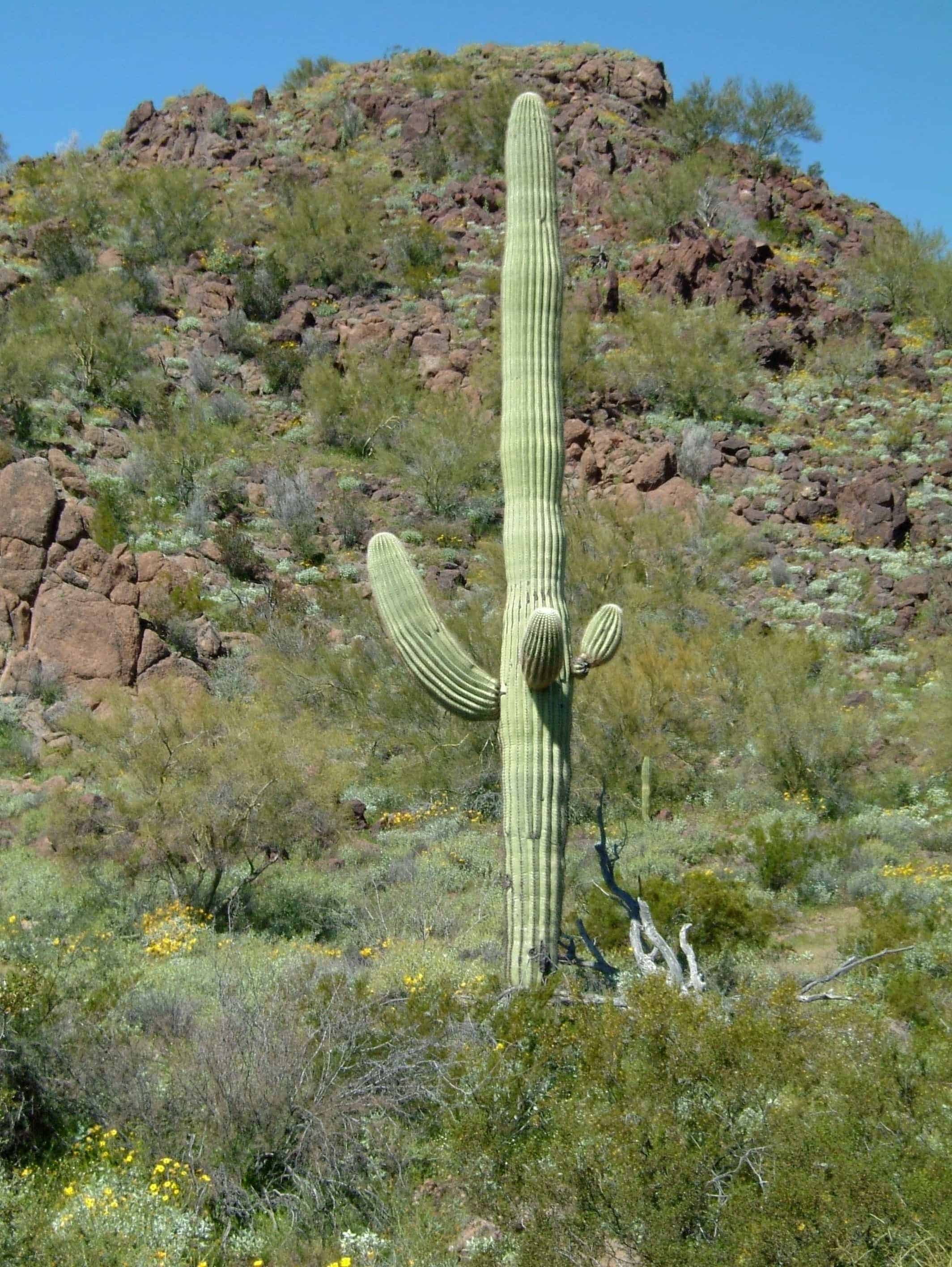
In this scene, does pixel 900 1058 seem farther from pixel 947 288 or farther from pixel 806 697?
pixel 947 288

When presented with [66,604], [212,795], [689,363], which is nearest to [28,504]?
[66,604]

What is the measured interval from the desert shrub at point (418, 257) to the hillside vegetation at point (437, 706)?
16 centimetres

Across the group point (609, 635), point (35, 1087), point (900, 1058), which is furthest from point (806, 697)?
point (35, 1087)

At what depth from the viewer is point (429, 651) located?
694 centimetres

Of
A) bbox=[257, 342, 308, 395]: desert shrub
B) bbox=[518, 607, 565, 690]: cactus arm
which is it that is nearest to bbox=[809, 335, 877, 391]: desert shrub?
bbox=[257, 342, 308, 395]: desert shrub

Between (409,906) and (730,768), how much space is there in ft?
22.6

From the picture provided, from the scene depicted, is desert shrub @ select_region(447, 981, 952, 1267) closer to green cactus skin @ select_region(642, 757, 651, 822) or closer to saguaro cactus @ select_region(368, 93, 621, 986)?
saguaro cactus @ select_region(368, 93, 621, 986)

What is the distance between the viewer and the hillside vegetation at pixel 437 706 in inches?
179

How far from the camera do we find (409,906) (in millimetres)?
9852

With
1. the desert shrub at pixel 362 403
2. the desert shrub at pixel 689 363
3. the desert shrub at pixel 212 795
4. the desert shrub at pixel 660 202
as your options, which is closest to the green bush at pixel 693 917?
the desert shrub at pixel 212 795

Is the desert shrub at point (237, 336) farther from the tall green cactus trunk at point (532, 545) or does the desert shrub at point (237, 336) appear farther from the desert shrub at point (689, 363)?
the tall green cactus trunk at point (532, 545)

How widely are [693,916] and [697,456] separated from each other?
1506 cm

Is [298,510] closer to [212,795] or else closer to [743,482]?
[743,482]

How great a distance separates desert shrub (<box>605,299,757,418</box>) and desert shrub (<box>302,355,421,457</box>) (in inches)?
175
